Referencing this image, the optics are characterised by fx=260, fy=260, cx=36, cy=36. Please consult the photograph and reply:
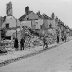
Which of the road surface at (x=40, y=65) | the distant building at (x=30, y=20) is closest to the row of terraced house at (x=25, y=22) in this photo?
the distant building at (x=30, y=20)

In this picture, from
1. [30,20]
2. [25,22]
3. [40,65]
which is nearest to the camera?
[40,65]

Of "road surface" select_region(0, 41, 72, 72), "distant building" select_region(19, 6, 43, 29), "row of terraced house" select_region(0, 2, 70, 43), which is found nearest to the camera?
"road surface" select_region(0, 41, 72, 72)

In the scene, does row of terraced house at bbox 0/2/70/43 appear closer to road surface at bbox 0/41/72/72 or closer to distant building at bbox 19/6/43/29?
distant building at bbox 19/6/43/29

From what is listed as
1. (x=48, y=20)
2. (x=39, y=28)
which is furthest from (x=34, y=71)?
(x=48, y=20)

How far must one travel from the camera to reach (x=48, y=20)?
100312 mm

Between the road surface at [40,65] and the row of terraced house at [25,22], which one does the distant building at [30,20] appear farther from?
the road surface at [40,65]

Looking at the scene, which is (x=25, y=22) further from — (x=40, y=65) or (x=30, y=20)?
(x=40, y=65)

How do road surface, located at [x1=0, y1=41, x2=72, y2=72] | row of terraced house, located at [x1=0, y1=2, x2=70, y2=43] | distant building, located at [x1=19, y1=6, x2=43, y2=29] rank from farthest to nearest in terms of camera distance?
distant building, located at [x1=19, y1=6, x2=43, y2=29] < row of terraced house, located at [x1=0, y1=2, x2=70, y2=43] < road surface, located at [x1=0, y1=41, x2=72, y2=72]

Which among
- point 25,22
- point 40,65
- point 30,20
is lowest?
point 40,65

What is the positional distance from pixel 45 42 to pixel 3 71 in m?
26.1

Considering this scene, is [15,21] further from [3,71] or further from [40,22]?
[3,71]

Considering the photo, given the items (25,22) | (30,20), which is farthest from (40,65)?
(30,20)

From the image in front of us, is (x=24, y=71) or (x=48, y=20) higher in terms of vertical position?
(x=48, y=20)

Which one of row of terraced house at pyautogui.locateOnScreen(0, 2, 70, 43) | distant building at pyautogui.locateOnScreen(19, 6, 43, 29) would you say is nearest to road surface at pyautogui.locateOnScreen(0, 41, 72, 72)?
row of terraced house at pyautogui.locateOnScreen(0, 2, 70, 43)
